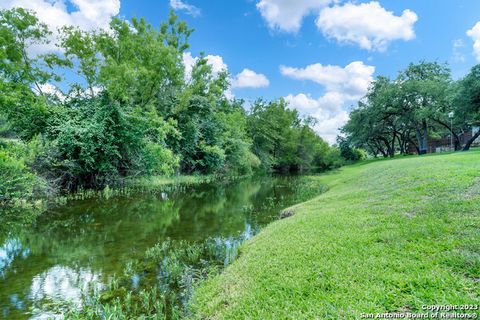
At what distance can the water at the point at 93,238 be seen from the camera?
194 inches

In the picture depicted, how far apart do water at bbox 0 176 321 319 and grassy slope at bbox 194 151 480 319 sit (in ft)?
6.36

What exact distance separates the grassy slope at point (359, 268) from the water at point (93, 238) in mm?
1938

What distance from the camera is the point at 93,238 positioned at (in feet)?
26.8

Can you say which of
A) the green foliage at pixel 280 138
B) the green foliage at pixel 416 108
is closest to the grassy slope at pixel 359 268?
the green foliage at pixel 416 108

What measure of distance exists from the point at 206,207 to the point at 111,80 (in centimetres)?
1115

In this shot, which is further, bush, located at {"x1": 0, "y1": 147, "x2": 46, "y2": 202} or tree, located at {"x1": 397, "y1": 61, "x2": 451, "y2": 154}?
tree, located at {"x1": 397, "y1": 61, "x2": 451, "y2": 154}

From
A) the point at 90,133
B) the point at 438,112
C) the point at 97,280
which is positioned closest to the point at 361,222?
the point at 97,280

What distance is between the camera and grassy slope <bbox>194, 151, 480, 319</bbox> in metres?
3.12

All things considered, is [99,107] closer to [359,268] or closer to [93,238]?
[93,238]

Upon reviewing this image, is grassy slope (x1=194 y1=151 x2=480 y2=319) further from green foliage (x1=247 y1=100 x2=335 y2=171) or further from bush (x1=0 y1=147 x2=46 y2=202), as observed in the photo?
green foliage (x1=247 y1=100 x2=335 y2=171)

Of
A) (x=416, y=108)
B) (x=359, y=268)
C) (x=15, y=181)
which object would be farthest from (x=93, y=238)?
(x=416, y=108)

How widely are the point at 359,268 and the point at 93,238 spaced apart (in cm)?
777

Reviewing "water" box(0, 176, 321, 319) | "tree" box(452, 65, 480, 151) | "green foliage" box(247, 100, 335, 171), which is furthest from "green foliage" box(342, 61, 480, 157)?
"water" box(0, 176, 321, 319)

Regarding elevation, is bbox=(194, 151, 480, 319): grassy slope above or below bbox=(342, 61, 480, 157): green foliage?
below
